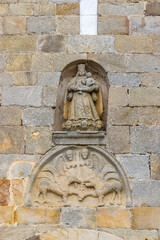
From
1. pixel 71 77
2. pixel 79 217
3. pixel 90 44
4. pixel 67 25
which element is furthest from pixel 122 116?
pixel 67 25

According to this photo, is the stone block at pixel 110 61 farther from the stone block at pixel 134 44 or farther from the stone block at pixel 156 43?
the stone block at pixel 156 43

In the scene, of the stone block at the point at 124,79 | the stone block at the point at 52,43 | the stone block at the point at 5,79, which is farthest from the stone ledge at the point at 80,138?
the stone block at the point at 52,43

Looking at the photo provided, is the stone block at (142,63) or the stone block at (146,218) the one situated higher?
the stone block at (142,63)

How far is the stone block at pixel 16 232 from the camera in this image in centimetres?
505

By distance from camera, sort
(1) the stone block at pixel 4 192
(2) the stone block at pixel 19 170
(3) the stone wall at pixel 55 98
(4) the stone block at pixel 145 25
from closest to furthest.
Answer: (3) the stone wall at pixel 55 98
(1) the stone block at pixel 4 192
(2) the stone block at pixel 19 170
(4) the stone block at pixel 145 25

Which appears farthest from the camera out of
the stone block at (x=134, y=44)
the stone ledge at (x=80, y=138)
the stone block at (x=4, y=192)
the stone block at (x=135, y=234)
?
the stone block at (x=134, y=44)

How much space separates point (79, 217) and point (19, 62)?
7.26 feet

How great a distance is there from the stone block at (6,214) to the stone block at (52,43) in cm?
216

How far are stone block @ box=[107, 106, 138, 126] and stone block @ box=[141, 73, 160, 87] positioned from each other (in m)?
0.40

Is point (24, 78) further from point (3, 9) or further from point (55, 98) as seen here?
point (3, 9)

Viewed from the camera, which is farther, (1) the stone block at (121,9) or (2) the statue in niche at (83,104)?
(1) the stone block at (121,9)

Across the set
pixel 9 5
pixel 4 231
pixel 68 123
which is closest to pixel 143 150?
pixel 68 123

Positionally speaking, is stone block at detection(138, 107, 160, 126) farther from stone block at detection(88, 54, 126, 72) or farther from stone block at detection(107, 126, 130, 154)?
stone block at detection(88, 54, 126, 72)

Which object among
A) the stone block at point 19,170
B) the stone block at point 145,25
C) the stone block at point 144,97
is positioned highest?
the stone block at point 145,25
